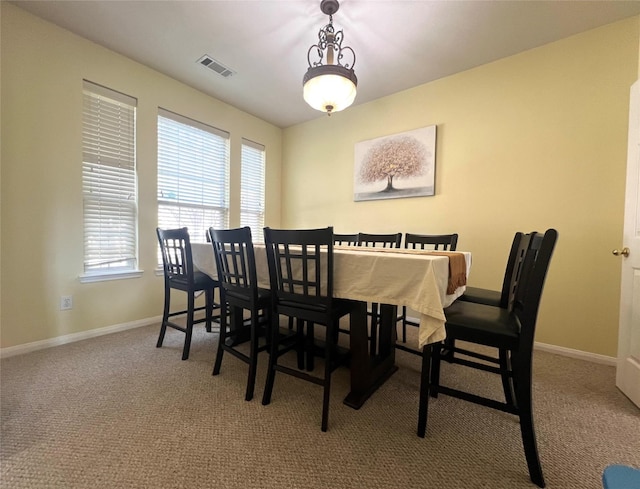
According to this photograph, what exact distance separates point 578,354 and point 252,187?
4.03 m

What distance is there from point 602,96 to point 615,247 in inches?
47.2

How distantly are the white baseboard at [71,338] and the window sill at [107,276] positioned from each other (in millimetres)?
462

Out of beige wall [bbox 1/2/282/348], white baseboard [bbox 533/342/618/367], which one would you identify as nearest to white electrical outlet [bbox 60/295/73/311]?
beige wall [bbox 1/2/282/348]

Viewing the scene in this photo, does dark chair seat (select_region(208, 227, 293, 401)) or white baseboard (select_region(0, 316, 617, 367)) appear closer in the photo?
dark chair seat (select_region(208, 227, 293, 401))

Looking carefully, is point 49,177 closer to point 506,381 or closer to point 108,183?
point 108,183

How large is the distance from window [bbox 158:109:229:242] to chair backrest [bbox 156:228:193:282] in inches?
32.9

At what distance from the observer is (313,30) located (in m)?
2.23

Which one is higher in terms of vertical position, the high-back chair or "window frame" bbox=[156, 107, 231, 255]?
"window frame" bbox=[156, 107, 231, 255]

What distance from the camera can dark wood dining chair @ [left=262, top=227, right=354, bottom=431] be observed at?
134 centimetres

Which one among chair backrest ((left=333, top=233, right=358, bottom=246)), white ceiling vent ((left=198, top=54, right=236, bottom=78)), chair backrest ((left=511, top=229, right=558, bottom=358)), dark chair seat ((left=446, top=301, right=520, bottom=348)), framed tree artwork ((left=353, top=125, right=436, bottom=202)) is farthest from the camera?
framed tree artwork ((left=353, top=125, right=436, bottom=202))

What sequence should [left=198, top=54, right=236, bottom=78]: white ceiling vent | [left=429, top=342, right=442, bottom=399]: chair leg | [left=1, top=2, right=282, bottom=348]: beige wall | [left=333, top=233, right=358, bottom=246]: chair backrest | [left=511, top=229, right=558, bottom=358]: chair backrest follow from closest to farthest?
[left=511, top=229, right=558, bottom=358]: chair backrest → [left=429, top=342, right=442, bottom=399]: chair leg → [left=1, top=2, right=282, bottom=348]: beige wall → [left=198, top=54, right=236, bottom=78]: white ceiling vent → [left=333, top=233, right=358, bottom=246]: chair backrest

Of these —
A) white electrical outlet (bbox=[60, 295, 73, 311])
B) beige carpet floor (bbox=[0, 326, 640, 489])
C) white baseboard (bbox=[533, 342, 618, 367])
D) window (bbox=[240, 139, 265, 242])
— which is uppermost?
window (bbox=[240, 139, 265, 242])

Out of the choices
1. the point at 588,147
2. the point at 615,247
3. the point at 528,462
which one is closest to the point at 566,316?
the point at 615,247

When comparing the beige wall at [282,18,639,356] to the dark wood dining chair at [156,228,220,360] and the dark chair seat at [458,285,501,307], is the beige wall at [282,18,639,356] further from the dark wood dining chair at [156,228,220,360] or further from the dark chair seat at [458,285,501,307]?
the dark wood dining chair at [156,228,220,360]
